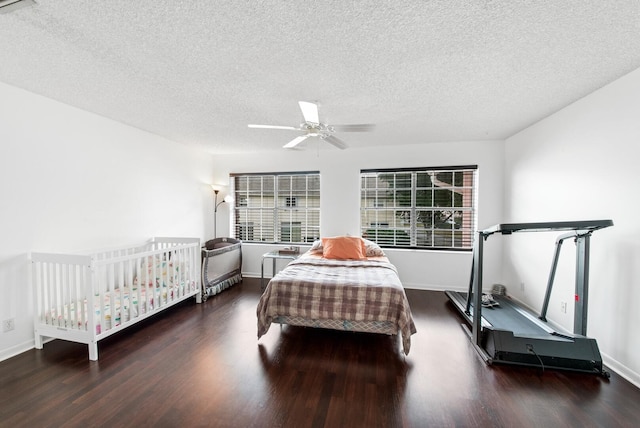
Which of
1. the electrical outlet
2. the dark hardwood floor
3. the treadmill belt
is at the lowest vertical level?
the dark hardwood floor

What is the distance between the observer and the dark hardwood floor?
5.61ft

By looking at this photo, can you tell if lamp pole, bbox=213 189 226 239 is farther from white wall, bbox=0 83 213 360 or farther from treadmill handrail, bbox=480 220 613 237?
treadmill handrail, bbox=480 220 613 237

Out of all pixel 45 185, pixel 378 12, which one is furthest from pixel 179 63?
pixel 45 185

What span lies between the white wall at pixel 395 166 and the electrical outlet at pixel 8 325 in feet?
10.3

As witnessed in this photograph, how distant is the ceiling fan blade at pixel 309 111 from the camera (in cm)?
217

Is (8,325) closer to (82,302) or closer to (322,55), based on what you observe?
(82,302)

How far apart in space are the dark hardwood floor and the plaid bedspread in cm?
31

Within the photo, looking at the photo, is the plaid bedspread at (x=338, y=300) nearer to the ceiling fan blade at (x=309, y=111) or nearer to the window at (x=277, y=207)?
the ceiling fan blade at (x=309, y=111)

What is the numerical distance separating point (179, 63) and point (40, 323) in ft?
9.23

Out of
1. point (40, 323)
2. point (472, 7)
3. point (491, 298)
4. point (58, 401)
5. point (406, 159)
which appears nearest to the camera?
point (472, 7)

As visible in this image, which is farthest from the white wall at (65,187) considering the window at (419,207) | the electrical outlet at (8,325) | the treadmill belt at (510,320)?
the treadmill belt at (510,320)

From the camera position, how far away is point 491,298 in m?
3.59

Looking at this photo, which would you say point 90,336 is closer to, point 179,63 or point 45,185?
point 45,185

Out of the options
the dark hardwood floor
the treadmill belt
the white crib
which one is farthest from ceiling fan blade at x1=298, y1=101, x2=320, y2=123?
the treadmill belt
